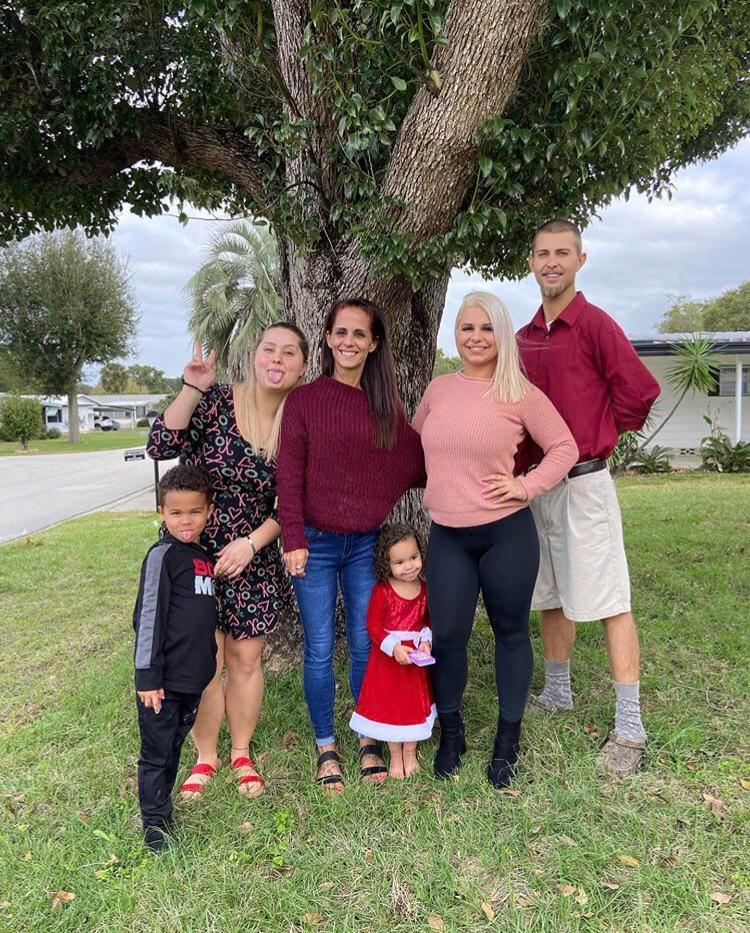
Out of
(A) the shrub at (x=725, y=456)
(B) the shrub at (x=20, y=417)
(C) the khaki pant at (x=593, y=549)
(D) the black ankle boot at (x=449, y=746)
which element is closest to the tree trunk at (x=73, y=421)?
(B) the shrub at (x=20, y=417)

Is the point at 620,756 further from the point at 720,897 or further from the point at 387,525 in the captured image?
the point at 387,525

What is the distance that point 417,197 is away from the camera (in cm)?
318

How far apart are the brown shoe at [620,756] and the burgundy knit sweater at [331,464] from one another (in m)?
1.46

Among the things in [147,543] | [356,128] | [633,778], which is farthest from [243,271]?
[633,778]

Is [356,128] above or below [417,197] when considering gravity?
above

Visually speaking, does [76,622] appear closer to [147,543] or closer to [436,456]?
[147,543]

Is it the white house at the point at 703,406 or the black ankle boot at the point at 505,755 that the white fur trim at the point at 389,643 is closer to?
the black ankle boot at the point at 505,755

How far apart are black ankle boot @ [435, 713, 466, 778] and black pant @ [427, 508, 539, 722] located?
0.20ft

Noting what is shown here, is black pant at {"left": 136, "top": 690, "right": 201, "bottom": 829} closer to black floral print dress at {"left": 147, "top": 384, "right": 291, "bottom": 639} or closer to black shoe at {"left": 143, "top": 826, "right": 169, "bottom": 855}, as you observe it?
black shoe at {"left": 143, "top": 826, "right": 169, "bottom": 855}

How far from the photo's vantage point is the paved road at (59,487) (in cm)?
1320

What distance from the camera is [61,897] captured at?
2498 millimetres

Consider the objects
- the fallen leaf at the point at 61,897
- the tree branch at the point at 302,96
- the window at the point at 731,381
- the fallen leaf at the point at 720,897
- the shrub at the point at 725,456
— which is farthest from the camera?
the window at the point at 731,381

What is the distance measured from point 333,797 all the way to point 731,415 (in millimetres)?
17120

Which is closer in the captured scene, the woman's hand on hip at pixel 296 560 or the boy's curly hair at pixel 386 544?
the woman's hand on hip at pixel 296 560
